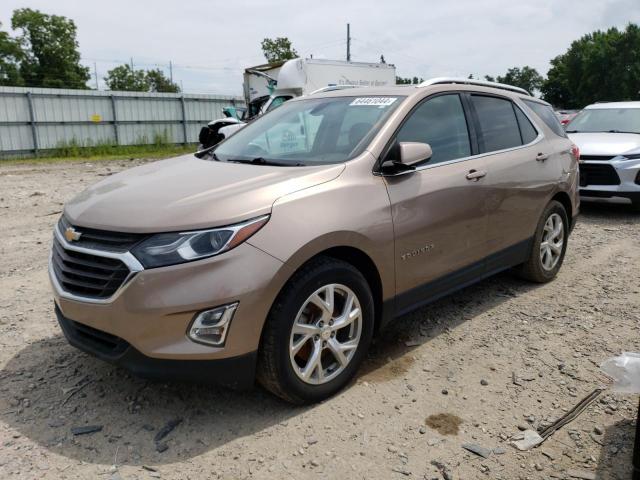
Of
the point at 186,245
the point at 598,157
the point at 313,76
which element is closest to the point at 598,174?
the point at 598,157

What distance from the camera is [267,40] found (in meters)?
38.4

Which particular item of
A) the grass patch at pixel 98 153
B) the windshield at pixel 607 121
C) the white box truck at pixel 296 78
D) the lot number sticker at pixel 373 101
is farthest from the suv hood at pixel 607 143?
the grass patch at pixel 98 153

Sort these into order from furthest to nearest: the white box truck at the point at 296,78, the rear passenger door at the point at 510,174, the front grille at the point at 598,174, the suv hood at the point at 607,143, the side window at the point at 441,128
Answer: the white box truck at the point at 296,78 → the suv hood at the point at 607,143 → the front grille at the point at 598,174 → the rear passenger door at the point at 510,174 → the side window at the point at 441,128

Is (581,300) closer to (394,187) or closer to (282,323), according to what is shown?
(394,187)

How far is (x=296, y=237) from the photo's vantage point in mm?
2734

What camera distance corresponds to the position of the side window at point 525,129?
15.3 feet

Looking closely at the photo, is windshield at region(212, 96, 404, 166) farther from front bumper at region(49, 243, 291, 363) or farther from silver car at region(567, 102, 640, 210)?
silver car at region(567, 102, 640, 210)

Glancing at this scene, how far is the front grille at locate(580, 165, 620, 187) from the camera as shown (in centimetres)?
797

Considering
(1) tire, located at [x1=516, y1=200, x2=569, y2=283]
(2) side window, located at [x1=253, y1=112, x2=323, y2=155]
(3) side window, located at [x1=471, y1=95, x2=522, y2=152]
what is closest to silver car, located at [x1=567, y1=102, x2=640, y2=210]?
(1) tire, located at [x1=516, y1=200, x2=569, y2=283]

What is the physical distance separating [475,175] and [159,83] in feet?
243

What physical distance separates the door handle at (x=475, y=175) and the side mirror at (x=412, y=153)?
24.5 inches

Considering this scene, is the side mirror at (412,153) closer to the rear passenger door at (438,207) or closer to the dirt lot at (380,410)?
the rear passenger door at (438,207)

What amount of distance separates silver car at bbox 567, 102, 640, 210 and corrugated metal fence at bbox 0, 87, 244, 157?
728 inches

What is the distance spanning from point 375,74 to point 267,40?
2258 cm
